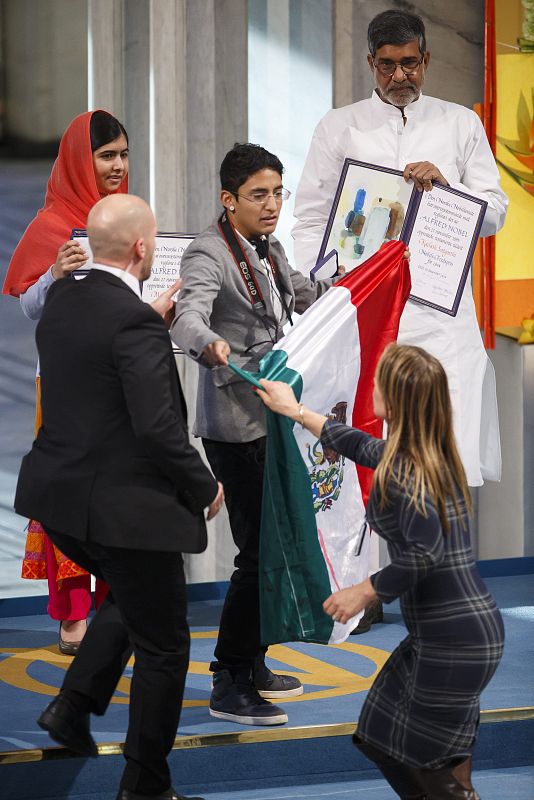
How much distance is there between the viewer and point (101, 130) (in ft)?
14.3

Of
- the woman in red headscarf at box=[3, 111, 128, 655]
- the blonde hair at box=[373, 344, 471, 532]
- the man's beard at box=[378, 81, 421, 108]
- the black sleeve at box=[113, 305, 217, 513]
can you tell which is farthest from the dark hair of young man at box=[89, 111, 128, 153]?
the blonde hair at box=[373, 344, 471, 532]

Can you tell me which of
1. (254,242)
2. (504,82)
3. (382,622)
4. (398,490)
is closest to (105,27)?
(504,82)

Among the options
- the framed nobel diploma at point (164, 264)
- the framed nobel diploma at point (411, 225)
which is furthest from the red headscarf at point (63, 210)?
the framed nobel diploma at point (411, 225)

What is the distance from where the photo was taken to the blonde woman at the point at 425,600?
2783 millimetres

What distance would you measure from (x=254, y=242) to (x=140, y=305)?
98 centimetres

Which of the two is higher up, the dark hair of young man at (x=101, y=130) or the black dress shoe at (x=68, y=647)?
the dark hair of young man at (x=101, y=130)

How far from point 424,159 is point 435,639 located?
255cm

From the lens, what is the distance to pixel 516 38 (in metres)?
6.34

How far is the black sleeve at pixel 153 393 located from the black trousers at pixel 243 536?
80 centimetres

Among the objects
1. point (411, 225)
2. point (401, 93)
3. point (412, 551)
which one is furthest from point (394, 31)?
point (412, 551)

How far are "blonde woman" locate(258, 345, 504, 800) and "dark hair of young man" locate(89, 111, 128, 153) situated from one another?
1.84 m

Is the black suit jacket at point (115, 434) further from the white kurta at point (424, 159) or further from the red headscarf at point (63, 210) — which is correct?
the white kurta at point (424, 159)

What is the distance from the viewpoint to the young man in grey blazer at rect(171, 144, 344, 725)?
3723mm

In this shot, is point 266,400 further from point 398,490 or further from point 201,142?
point 201,142
